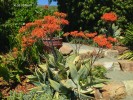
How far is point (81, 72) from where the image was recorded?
7621mm

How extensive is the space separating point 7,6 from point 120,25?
4.28m

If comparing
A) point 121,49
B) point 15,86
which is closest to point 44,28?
point 15,86

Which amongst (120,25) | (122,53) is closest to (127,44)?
(122,53)

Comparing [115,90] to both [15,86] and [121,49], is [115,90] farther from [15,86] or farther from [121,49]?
[121,49]

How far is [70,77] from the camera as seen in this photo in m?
7.73

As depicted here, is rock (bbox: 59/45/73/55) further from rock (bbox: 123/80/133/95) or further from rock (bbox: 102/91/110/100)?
rock (bbox: 102/91/110/100)

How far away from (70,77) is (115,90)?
1159mm

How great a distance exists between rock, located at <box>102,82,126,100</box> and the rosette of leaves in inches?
16.1

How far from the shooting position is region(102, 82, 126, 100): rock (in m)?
8.23

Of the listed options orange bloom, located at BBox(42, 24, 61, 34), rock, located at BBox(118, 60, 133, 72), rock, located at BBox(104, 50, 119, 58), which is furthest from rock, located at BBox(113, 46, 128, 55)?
orange bloom, located at BBox(42, 24, 61, 34)

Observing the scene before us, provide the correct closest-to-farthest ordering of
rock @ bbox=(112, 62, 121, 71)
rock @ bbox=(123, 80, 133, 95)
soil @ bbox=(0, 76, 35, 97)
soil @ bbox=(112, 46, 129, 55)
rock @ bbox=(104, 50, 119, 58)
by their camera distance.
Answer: soil @ bbox=(0, 76, 35, 97) < rock @ bbox=(123, 80, 133, 95) < rock @ bbox=(112, 62, 121, 71) < rock @ bbox=(104, 50, 119, 58) < soil @ bbox=(112, 46, 129, 55)

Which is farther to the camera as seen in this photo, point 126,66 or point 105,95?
point 126,66

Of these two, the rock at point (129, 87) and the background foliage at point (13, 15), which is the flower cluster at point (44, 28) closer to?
the rock at point (129, 87)

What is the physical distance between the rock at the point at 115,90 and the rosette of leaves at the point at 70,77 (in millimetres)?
409
